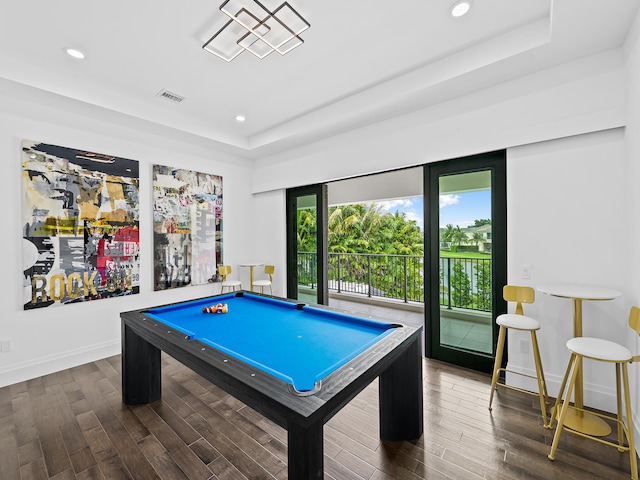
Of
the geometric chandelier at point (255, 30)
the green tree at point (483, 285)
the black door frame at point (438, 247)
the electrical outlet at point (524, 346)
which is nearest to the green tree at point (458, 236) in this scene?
the black door frame at point (438, 247)

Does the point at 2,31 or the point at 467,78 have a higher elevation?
the point at 2,31

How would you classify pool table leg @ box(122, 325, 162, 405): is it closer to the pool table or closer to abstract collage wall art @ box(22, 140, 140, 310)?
the pool table

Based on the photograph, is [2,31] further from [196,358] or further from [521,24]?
[521,24]

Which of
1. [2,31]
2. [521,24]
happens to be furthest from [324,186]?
[2,31]

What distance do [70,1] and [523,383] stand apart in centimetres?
502

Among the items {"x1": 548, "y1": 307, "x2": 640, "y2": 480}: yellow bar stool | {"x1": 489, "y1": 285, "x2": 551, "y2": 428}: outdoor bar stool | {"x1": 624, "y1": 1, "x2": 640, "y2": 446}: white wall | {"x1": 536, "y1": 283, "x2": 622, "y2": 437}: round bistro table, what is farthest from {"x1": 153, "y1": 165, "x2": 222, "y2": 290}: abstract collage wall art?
{"x1": 624, "y1": 1, "x2": 640, "y2": 446}: white wall

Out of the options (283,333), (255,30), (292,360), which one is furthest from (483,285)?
(255,30)

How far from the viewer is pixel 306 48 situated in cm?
268

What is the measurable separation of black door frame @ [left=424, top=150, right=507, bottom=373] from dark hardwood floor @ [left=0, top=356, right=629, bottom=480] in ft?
1.61

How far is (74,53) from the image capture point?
8.73 ft

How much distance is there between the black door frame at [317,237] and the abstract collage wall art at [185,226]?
1.24 meters

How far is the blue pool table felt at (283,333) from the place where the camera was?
160 cm

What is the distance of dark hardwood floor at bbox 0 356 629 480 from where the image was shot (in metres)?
1.81

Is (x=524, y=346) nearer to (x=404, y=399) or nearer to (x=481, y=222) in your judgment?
(x=481, y=222)
